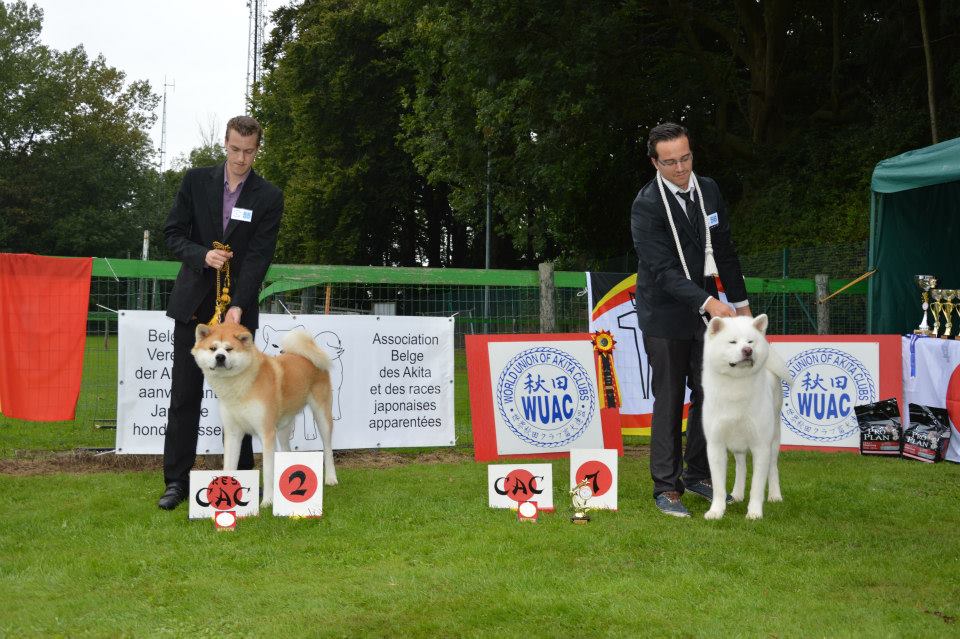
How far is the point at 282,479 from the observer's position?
453 centimetres

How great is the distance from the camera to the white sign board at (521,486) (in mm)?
4648

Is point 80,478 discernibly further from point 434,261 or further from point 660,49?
point 434,261

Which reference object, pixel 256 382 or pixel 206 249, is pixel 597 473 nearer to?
pixel 256 382

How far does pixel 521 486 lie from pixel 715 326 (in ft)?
4.50

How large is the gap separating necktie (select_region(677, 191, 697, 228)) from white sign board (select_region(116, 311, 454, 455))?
2584mm

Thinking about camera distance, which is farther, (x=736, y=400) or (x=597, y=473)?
(x=597, y=473)

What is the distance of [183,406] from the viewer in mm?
4789

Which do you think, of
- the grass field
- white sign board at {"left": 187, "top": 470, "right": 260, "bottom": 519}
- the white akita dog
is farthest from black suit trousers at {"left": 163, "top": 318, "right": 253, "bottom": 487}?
the white akita dog

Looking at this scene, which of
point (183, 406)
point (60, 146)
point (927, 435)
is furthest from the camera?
point (60, 146)

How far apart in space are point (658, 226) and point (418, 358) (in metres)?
2.64

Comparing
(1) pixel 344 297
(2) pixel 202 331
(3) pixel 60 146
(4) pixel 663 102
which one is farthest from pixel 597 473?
(3) pixel 60 146

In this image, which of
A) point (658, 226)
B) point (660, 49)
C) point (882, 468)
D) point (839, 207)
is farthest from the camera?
point (660, 49)

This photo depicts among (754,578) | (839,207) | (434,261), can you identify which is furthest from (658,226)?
(434,261)

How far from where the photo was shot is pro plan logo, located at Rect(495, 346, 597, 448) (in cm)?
642
